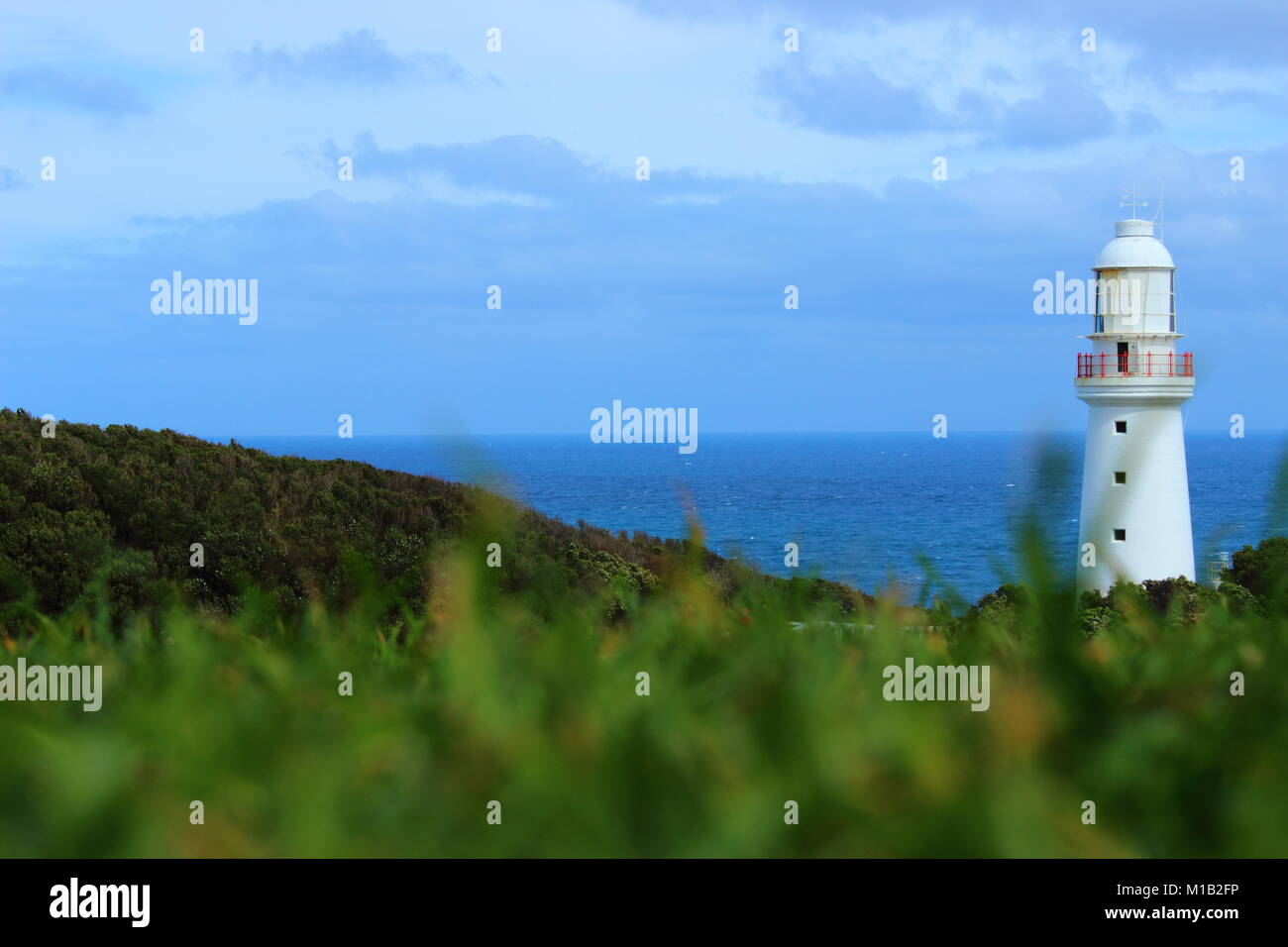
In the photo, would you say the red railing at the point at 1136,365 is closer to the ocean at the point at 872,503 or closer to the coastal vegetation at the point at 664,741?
the ocean at the point at 872,503

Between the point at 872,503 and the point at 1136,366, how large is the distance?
27823 millimetres

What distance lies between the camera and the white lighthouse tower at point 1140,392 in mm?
33375

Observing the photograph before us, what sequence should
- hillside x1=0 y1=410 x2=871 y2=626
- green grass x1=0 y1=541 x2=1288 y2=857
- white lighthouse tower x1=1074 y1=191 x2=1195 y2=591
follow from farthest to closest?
Answer: white lighthouse tower x1=1074 y1=191 x2=1195 y2=591, hillside x1=0 y1=410 x2=871 y2=626, green grass x1=0 y1=541 x2=1288 y2=857

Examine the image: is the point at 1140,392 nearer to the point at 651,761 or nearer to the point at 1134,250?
the point at 1134,250

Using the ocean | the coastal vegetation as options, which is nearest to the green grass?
the coastal vegetation

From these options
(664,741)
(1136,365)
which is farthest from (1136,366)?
(664,741)

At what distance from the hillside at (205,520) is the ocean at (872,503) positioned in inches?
90.4

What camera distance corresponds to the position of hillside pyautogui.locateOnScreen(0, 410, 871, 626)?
18891 millimetres

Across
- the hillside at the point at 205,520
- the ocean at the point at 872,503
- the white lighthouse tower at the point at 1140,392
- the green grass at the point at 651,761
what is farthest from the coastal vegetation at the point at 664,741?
the white lighthouse tower at the point at 1140,392

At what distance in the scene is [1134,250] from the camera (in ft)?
115

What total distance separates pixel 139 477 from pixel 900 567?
2214 cm

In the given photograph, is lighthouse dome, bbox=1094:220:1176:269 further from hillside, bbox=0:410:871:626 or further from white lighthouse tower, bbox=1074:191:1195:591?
hillside, bbox=0:410:871:626

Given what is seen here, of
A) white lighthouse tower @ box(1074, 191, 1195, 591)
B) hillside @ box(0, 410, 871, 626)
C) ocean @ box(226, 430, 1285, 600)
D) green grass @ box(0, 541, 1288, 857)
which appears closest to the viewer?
green grass @ box(0, 541, 1288, 857)

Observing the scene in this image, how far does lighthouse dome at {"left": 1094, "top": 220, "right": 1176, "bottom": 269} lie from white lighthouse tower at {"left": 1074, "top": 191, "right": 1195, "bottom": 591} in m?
0.03
